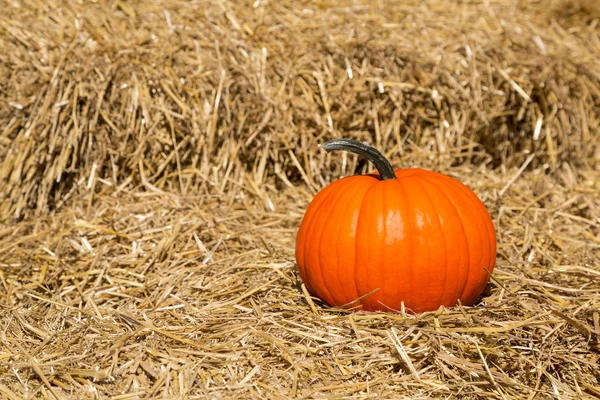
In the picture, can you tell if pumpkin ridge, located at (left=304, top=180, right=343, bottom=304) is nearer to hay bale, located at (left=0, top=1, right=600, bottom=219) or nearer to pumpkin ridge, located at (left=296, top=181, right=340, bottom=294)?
pumpkin ridge, located at (left=296, top=181, right=340, bottom=294)

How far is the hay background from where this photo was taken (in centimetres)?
235

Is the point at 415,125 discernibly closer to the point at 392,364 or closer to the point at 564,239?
the point at 564,239

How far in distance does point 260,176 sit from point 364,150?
1374 millimetres

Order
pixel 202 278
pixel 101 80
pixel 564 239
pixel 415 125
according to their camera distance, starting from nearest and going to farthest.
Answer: pixel 202 278 → pixel 564 239 → pixel 101 80 → pixel 415 125

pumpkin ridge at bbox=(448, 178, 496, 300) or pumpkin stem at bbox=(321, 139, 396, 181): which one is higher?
pumpkin stem at bbox=(321, 139, 396, 181)

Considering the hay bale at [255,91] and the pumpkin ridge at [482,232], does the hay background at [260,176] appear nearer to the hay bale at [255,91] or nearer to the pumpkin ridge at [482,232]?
the hay bale at [255,91]

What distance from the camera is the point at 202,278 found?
3.02 m

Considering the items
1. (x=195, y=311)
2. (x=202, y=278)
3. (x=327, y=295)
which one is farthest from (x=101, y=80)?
(x=327, y=295)

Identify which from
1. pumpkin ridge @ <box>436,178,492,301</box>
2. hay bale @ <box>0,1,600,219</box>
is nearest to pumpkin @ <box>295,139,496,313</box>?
pumpkin ridge @ <box>436,178,492,301</box>

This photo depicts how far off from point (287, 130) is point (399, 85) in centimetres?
71

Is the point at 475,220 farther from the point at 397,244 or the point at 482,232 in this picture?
the point at 397,244

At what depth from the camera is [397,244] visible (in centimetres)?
249

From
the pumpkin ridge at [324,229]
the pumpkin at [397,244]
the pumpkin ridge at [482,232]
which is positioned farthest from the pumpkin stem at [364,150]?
the pumpkin ridge at [482,232]

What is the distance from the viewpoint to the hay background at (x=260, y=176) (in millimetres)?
2346
